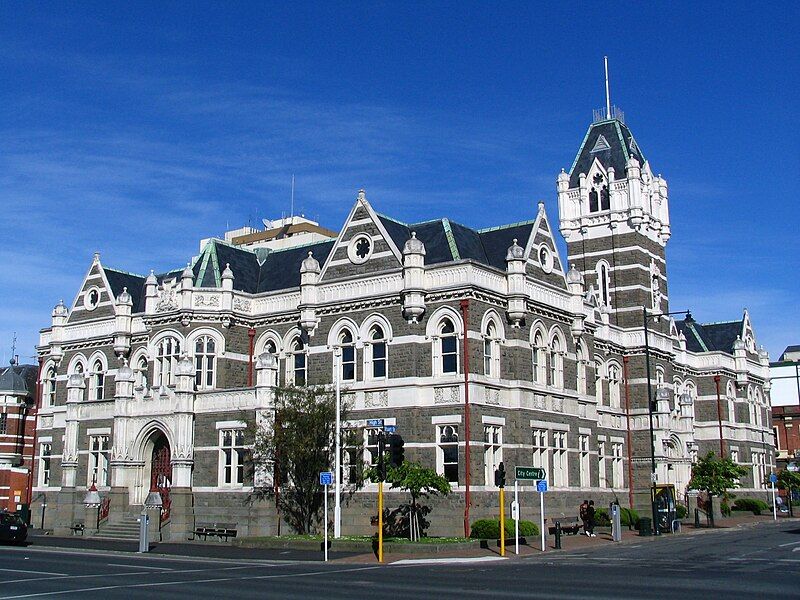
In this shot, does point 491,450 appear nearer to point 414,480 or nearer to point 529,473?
point 414,480

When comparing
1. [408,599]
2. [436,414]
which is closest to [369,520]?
[436,414]

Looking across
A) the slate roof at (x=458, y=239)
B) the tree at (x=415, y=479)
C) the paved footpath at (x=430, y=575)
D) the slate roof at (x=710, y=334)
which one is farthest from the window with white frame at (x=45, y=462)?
the slate roof at (x=710, y=334)

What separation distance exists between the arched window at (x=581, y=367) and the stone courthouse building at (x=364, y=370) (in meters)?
0.16

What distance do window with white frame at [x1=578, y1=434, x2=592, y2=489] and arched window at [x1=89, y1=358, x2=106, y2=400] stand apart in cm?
2537

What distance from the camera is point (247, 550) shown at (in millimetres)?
36344

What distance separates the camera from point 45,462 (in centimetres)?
5288

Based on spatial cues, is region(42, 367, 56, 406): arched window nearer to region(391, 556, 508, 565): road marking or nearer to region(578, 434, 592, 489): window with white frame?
region(578, 434, 592, 489): window with white frame

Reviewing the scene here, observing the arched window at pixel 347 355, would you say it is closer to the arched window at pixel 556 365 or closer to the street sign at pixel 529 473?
the arched window at pixel 556 365

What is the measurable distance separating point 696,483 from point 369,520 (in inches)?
900

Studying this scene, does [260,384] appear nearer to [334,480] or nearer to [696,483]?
[334,480]

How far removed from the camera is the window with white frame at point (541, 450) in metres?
42.9

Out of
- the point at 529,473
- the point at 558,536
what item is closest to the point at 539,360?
the point at 558,536

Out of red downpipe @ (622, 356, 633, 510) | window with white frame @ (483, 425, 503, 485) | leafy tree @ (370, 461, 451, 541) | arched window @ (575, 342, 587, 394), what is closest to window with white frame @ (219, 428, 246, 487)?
leafy tree @ (370, 461, 451, 541)

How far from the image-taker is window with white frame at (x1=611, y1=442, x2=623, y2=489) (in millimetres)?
54188
